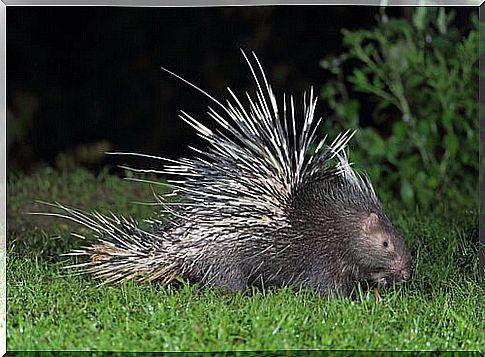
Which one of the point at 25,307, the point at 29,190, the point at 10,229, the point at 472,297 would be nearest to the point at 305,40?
the point at 29,190

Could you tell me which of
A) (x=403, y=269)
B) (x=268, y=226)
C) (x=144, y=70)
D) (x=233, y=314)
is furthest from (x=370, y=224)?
(x=144, y=70)

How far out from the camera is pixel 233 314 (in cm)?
269

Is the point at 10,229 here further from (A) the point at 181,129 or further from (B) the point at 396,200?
(B) the point at 396,200

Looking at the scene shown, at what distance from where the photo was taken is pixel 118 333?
2.57 meters

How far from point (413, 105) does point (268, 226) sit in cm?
246

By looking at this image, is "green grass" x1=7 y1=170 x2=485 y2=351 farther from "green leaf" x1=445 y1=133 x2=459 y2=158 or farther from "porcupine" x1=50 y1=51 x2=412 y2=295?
"green leaf" x1=445 y1=133 x2=459 y2=158

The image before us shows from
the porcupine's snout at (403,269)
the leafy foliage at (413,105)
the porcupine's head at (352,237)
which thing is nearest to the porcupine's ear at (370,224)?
the porcupine's head at (352,237)

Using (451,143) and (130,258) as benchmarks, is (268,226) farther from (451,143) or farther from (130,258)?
(451,143)

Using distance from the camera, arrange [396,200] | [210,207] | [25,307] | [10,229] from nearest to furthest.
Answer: [25,307] → [210,207] → [10,229] → [396,200]

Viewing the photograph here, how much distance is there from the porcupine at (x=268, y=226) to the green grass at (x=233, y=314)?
0.07 metres

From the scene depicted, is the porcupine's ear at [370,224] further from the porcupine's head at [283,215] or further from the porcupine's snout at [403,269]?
the porcupine's snout at [403,269]

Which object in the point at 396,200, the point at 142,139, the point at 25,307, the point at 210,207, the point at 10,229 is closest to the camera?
the point at 25,307

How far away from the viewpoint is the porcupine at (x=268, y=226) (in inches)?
115

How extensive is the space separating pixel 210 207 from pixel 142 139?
2347 mm
